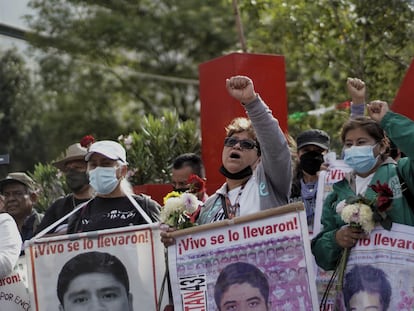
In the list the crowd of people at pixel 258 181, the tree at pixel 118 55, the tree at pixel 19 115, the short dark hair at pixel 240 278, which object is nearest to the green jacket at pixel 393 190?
the crowd of people at pixel 258 181

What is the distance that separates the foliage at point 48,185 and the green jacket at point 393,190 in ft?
24.9

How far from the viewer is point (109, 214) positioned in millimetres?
6414

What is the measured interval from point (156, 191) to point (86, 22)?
21.2m

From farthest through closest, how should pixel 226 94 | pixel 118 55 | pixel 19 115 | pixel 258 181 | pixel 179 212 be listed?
pixel 19 115
pixel 118 55
pixel 226 94
pixel 179 212
pixel 258 181

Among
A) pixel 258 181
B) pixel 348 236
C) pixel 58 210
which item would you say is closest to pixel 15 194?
pixel 58 210

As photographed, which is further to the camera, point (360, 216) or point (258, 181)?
point (258, 181)

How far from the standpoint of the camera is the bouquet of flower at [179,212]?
5.85 meters

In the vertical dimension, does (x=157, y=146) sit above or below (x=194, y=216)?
above

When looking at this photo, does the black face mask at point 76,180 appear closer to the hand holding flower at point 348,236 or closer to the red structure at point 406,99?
the red structure at point 406,99

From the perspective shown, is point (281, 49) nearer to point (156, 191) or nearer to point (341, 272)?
point (156, 191)

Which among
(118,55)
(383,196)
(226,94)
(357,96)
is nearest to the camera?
(383,196)

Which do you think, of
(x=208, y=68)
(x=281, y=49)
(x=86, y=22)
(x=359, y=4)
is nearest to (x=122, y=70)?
(x=86, y=22)

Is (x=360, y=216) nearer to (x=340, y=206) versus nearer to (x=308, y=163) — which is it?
(x=340, y=206)

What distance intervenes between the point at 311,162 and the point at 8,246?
2.33 meters
